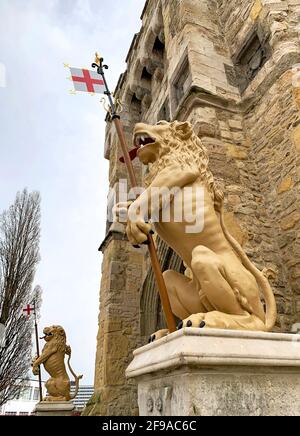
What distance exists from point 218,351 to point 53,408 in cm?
553

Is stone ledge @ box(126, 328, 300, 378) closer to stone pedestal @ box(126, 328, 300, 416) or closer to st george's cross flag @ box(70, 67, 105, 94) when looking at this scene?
stone pedestal @ box(126, 328, 300, 416)

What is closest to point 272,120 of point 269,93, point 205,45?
point 269,93

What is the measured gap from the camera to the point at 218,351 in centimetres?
126

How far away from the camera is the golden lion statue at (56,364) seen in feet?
19.6

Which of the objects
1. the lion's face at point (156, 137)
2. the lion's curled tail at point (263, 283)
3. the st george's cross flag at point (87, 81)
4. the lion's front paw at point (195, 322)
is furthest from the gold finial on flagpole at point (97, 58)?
the lion's front paw at point (195, 322)

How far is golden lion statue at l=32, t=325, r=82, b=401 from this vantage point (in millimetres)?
5970

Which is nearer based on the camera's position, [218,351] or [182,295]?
[218,351]

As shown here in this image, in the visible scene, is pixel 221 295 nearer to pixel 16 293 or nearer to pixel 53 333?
pixel 53 333

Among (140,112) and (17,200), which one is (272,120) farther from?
(17,200)

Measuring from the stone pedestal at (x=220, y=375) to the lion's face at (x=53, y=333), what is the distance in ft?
18.4

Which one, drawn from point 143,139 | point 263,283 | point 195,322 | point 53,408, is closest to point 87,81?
point 143,139

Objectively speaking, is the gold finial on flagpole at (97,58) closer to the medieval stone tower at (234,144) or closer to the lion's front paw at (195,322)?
the medieval stone tower at (234,144)

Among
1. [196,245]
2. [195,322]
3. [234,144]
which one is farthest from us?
[234,144]

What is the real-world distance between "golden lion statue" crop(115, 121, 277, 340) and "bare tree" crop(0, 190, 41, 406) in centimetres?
934
